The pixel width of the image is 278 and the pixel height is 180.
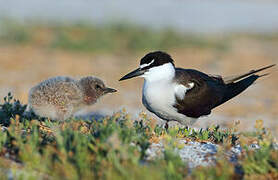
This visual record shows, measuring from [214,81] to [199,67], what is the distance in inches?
241

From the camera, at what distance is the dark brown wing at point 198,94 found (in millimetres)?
5215

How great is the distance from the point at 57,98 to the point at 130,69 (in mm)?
6172

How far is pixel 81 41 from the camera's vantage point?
13172 mm

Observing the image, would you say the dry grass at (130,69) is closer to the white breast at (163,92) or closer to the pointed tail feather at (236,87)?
the pointed tail feather at (236,87)

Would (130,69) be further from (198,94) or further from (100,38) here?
(198,94)

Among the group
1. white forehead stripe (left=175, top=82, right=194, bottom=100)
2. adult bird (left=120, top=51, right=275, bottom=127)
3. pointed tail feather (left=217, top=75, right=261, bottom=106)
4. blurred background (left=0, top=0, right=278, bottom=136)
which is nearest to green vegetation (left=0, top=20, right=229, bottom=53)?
blurred background (left=0, top=0, right=278, bottom=136)

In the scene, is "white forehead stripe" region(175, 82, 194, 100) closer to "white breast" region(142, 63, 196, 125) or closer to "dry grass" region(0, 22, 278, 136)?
"white breast" region(142, 63, 196, 125)

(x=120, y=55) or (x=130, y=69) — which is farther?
(x=120, y=55)

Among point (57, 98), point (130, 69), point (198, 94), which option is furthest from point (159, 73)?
point (130, 69)

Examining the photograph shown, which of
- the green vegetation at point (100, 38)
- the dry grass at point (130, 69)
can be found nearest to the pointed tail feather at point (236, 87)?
the dry grass at point (130, 69)

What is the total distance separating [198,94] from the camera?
5.45 metres

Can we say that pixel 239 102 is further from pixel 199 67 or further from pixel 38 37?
pixel 38 37

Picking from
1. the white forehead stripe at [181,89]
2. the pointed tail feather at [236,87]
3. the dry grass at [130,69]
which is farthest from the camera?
the dry grass at [130,69]

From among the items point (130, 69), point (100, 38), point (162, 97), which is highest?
point (100, 38)
